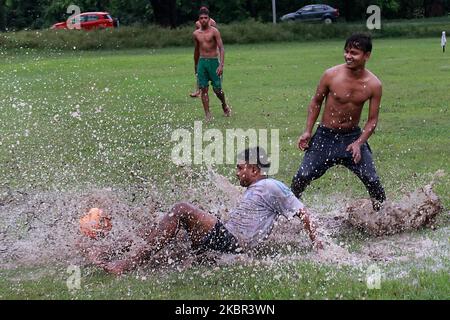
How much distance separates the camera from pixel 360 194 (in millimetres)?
7645

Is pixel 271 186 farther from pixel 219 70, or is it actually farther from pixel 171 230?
pixel 219 70

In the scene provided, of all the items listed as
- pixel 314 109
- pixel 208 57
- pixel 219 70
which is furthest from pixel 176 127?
pixel 314 109

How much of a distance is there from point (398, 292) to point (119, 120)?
28.6ft

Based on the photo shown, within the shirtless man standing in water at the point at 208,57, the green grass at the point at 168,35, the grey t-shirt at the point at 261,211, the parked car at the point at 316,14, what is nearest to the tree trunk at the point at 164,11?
the green grass at the point at 168,35

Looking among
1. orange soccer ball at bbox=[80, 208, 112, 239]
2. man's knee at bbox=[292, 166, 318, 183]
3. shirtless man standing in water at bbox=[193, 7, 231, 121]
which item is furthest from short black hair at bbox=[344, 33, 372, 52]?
shirtless man standing in water at bbox=[193, 7, 231, 121]

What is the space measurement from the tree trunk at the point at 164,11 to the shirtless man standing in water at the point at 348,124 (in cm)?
3693

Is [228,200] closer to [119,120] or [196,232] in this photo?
[196,232]

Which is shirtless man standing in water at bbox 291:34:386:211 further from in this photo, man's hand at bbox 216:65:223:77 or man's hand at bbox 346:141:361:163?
man's hand at bbox 216:65:223:77

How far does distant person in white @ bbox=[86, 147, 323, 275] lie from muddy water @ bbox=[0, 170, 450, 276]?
115mm

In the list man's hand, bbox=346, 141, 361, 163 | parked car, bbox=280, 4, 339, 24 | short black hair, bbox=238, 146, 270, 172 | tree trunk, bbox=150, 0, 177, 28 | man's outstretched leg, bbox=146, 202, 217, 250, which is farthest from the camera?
parked car, bbox=280, 4, 339, 24

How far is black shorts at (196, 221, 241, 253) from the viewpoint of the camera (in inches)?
214

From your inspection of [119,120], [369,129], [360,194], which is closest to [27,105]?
[119,120]

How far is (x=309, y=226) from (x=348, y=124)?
1.32 m

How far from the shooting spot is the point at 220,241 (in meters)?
5.45
